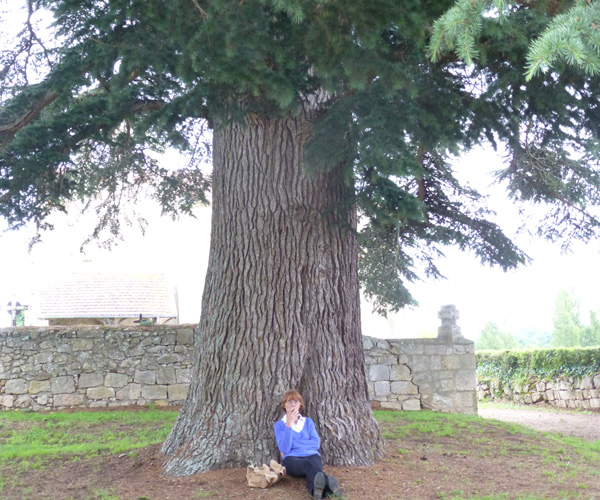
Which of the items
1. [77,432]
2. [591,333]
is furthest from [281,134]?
[591,333]

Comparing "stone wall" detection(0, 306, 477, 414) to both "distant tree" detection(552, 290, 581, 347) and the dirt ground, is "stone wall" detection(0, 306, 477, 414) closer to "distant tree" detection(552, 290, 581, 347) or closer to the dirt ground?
the dirt ground

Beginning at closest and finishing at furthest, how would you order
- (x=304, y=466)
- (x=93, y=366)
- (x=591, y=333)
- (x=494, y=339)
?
(x=304, y=466), (x=93, y=366), (x=591, y=333), (x=494, y=339)

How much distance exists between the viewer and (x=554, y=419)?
1200 centimetres

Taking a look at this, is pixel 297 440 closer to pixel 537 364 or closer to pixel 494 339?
pixel 537 364

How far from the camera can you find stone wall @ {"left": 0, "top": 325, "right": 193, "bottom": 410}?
10.1m

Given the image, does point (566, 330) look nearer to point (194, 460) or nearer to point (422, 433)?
point (422, 433)

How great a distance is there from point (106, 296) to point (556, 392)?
13676 millimetres

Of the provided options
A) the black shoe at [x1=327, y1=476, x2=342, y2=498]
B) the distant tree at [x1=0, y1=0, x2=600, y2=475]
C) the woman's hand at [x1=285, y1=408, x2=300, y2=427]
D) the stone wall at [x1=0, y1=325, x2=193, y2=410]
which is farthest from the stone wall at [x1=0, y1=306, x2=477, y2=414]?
the black shoe at [x1=327, y1=476, x2=342, y2=498]

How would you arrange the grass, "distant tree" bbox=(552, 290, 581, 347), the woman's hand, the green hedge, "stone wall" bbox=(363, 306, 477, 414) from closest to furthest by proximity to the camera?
the woman's hand, the grass, "stone wall" bbox=(363, 306, 477, 414), the green hedge, "distant tree" bbox=(552, 290, 581, 347)

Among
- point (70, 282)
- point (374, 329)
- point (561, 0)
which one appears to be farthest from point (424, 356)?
point (374, 329)

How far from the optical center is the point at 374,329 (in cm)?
3950

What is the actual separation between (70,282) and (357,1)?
58.9ft

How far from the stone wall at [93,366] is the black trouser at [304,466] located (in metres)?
5.54

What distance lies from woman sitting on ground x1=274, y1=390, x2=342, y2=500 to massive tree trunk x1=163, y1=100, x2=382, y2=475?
214mm
